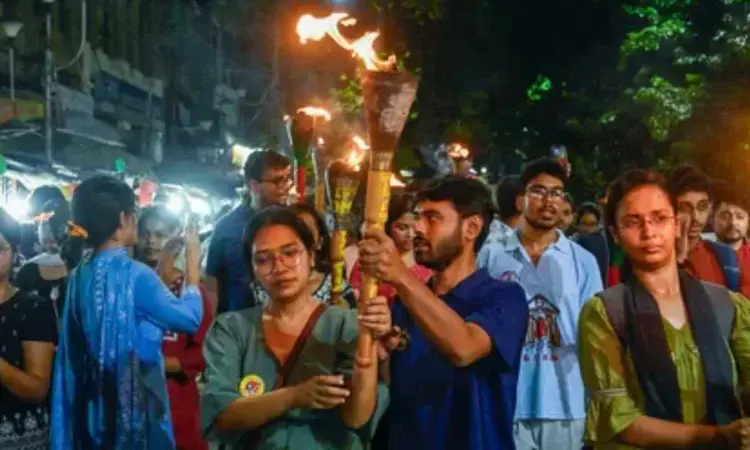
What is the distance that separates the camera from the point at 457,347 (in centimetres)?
362

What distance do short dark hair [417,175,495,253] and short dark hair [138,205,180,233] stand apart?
305 centimetres

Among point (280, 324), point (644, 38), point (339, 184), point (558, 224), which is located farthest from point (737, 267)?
point (644, 38)

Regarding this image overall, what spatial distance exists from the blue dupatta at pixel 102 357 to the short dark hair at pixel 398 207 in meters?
2.35

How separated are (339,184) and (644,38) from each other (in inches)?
606

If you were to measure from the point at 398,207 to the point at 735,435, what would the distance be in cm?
407

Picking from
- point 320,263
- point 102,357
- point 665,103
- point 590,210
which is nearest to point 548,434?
point 320,263

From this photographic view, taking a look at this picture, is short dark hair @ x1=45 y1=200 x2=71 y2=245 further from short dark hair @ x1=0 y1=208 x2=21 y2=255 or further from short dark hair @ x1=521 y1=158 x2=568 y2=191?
short dark hair @ x1=521 y1=158 x2=568 y2=191

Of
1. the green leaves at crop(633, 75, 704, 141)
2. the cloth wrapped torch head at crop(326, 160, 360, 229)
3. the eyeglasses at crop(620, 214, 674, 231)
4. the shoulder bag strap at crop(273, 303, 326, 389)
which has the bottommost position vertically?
the shoulder bag strap at crop(273, 303, 326, 389)

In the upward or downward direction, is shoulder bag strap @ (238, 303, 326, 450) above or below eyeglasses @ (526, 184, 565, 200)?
below

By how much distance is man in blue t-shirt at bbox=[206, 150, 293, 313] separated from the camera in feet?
22.5

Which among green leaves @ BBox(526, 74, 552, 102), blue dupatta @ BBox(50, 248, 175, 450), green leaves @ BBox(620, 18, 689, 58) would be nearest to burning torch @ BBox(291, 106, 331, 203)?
blue dupatta @ BBox(50, 248, 175, 450)

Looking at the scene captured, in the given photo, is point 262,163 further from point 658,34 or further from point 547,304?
point 658,34

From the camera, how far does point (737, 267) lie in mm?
6312

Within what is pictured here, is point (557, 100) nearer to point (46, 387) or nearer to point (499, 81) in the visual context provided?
point (499, 81)
